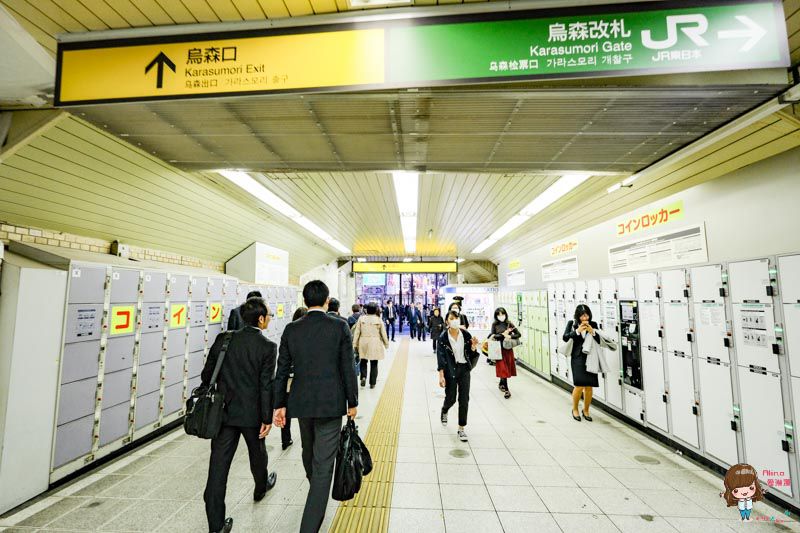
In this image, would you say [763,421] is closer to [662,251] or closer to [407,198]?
[662,251]

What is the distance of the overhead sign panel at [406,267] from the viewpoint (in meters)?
14.0

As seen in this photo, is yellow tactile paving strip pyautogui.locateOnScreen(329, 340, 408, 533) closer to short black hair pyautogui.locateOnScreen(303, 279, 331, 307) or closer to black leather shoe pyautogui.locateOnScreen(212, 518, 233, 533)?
black leather shoe pyautogui.locateOnScreen(212, 518, 233, 533)

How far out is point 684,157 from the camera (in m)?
3.30

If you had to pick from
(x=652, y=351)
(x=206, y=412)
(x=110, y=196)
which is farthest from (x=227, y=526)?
(x=652, y=351)

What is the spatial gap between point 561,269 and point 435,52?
5579 mm

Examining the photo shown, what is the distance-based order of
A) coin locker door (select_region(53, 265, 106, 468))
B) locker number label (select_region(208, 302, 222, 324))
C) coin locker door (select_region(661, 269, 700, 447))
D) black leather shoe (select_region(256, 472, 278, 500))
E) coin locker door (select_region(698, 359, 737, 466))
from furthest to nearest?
1. locker number label (select_region(208, 302, 222, 324))
2. coin locker door (select_region(661, 269, 700, 447))
3. coin locker door (select_region(698, 359, 737, 466))
4. coin locker door (select_region(53, 265, 106, 468))
5. black leather shoe (select_region(256, 472, 278, 500))

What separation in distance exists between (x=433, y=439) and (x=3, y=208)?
474cm

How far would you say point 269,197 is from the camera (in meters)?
5.91

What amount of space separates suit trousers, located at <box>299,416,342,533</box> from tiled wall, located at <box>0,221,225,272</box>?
119 inches

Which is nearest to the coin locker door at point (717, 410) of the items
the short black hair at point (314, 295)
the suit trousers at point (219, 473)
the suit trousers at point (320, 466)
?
the suit trousers at point (320, 466)

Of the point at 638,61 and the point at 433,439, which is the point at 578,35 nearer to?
the point at 638,61

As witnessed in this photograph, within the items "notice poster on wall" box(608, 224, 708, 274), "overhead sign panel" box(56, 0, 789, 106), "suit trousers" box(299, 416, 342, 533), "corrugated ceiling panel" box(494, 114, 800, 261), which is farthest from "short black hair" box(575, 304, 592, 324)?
"suit trousers" box(299, 416, 342, 533)

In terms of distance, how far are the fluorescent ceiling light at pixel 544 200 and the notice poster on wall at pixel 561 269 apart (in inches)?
43.3

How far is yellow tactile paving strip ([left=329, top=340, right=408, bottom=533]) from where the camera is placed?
2.38m
